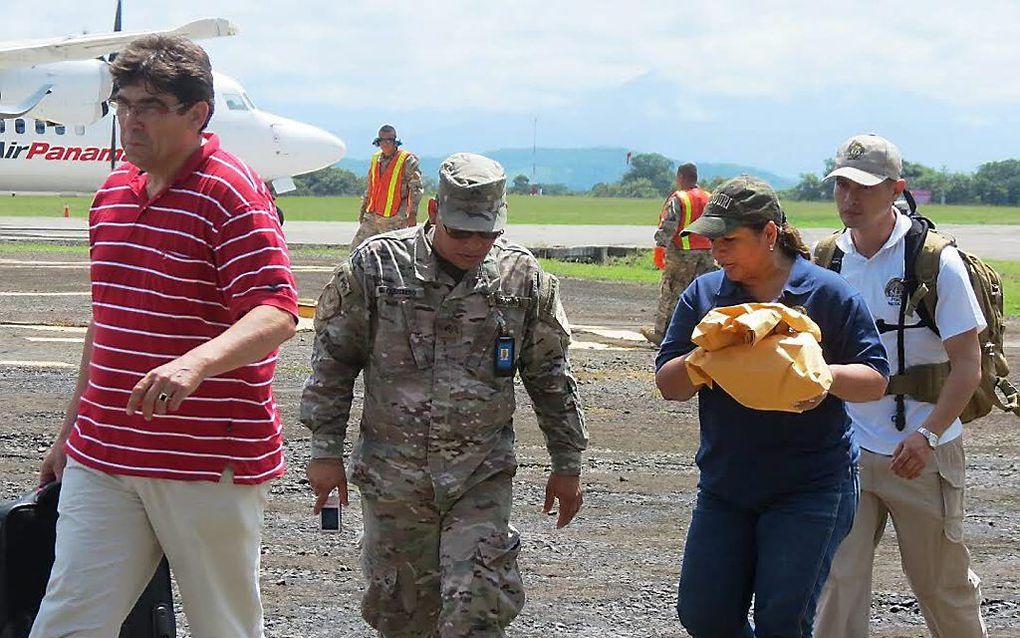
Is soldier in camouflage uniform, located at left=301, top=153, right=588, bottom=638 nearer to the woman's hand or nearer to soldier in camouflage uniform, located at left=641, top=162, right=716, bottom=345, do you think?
the woman's hand

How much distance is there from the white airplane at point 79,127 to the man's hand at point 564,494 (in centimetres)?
2461

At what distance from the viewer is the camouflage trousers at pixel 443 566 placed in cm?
443

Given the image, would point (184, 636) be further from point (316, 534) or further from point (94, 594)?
point (94, 594)

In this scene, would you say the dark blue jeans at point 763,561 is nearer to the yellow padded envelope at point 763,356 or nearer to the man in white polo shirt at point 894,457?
the yellow padded envelope at point 763,356

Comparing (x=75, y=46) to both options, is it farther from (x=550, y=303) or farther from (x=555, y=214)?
(x=555, y=214)

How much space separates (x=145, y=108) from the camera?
3857 millimetres

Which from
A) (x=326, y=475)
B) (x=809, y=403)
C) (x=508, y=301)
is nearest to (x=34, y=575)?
(x=326, y=475)

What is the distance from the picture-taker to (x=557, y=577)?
665 cm

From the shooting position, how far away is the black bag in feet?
13.9

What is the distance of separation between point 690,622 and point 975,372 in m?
1.31

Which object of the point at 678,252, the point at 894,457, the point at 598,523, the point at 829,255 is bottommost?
the point at 598,523

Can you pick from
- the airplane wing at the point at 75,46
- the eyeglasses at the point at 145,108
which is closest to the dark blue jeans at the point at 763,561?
the eyeglasses at the point at 145,108

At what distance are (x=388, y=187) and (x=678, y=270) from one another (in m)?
4.48

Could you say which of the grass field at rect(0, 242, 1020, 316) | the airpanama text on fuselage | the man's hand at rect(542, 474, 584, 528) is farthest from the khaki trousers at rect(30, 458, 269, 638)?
the airpanama text on fuselage
